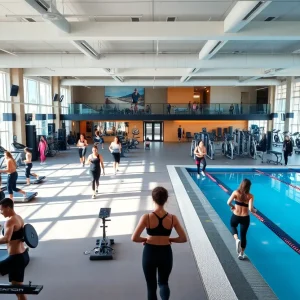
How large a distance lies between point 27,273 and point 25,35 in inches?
232

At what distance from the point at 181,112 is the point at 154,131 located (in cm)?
545

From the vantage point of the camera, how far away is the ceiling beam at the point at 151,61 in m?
11.6

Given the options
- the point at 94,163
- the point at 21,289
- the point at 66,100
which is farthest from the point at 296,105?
the point at 21,289

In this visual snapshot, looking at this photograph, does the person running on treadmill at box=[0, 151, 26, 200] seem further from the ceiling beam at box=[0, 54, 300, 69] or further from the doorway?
the doorway

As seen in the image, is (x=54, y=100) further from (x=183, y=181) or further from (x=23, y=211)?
(x=23, y=211)

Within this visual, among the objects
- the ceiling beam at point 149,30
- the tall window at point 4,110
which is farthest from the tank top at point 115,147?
the tall window at point 4,110

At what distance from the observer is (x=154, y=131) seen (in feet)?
93.5

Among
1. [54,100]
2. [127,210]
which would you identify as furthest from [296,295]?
[54,100]

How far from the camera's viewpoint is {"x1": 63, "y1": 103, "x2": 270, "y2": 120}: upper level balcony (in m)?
23.1

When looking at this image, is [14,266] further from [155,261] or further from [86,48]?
[86,48]

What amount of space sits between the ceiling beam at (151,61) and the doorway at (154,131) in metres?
16.4

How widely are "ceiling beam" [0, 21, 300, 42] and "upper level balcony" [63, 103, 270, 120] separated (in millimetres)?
15430

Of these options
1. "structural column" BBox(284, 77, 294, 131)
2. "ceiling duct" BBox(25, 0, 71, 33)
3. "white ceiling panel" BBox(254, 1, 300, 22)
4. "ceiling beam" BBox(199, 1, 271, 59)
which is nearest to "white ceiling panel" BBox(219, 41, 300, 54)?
"white ceiling panel" BBox(254, 1, 300, 22)

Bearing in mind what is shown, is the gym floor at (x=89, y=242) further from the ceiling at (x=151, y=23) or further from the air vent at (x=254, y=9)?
the air vent at (x=254, y=9)
